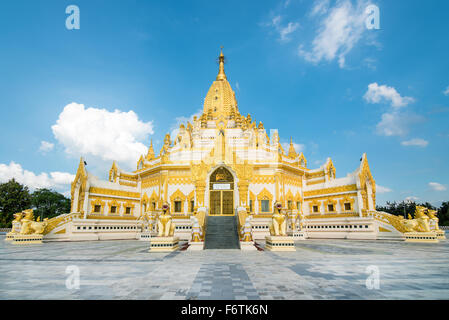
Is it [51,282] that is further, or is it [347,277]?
[347,277]

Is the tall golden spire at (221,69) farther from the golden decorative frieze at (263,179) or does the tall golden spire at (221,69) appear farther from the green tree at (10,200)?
the green tree at (10,200)

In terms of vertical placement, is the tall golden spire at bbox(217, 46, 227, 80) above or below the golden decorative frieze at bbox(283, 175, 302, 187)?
above

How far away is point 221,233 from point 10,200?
37.3m

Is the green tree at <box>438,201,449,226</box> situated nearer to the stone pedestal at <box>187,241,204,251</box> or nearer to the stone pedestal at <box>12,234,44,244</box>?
the stone pedestal at <box>187,241,204,251</box>

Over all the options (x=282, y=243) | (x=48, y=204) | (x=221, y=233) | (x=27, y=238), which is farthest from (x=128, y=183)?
(x=48, y=204)

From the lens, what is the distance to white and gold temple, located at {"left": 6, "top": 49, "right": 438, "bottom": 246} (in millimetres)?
19703

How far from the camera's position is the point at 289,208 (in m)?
25.6

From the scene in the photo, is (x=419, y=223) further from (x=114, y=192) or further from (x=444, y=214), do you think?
(x=444, y=214)

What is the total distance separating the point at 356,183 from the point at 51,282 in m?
24.1

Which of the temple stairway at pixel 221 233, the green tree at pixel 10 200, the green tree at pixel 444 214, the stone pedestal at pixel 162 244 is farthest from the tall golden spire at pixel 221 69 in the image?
the green tree at pixel 444 214

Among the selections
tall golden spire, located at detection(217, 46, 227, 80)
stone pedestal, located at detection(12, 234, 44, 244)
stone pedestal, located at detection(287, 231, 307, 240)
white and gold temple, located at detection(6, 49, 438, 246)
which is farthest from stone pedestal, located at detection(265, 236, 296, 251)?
tall golden spire, located at detection(217, 46, 227, 80)

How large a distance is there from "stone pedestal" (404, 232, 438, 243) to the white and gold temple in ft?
1.38
